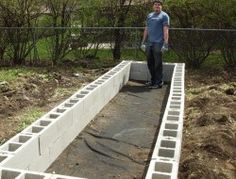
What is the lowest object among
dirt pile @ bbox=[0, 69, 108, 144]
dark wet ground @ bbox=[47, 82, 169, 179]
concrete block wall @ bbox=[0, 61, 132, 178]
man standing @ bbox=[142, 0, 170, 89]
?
dark wet ground @ bbox=[47, 82, 169, 179]

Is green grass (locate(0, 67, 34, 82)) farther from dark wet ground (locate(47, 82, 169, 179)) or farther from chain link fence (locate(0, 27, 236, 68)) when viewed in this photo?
dark wet ground (locate(47, 82, 169, 179))

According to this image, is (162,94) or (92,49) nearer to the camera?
(162,94)

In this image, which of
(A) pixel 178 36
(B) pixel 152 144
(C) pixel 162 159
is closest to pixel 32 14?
(A) pixel 178 36

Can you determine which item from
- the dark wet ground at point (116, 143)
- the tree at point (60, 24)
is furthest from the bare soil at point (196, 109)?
the tree at point (60, 24)

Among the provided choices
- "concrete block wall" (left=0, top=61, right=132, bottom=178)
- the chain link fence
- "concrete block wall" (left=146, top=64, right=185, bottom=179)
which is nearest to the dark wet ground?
"concrete block wall" (left=0, top=61, right=132, bottom=178)

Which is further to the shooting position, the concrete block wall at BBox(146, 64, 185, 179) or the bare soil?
the bare soil

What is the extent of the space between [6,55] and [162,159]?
30.5ft

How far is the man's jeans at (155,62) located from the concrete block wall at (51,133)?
2040 mm

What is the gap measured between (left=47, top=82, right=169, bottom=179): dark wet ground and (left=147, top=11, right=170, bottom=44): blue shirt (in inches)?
61.7

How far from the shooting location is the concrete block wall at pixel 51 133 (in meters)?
4.88

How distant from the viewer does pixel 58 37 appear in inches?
503

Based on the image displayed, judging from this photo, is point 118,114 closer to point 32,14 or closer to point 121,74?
point 121,74

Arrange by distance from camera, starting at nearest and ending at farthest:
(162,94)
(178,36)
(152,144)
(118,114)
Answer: (152,144) < (118,114) < (162,94) < (178,36)

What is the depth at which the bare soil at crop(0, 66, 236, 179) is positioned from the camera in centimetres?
521
